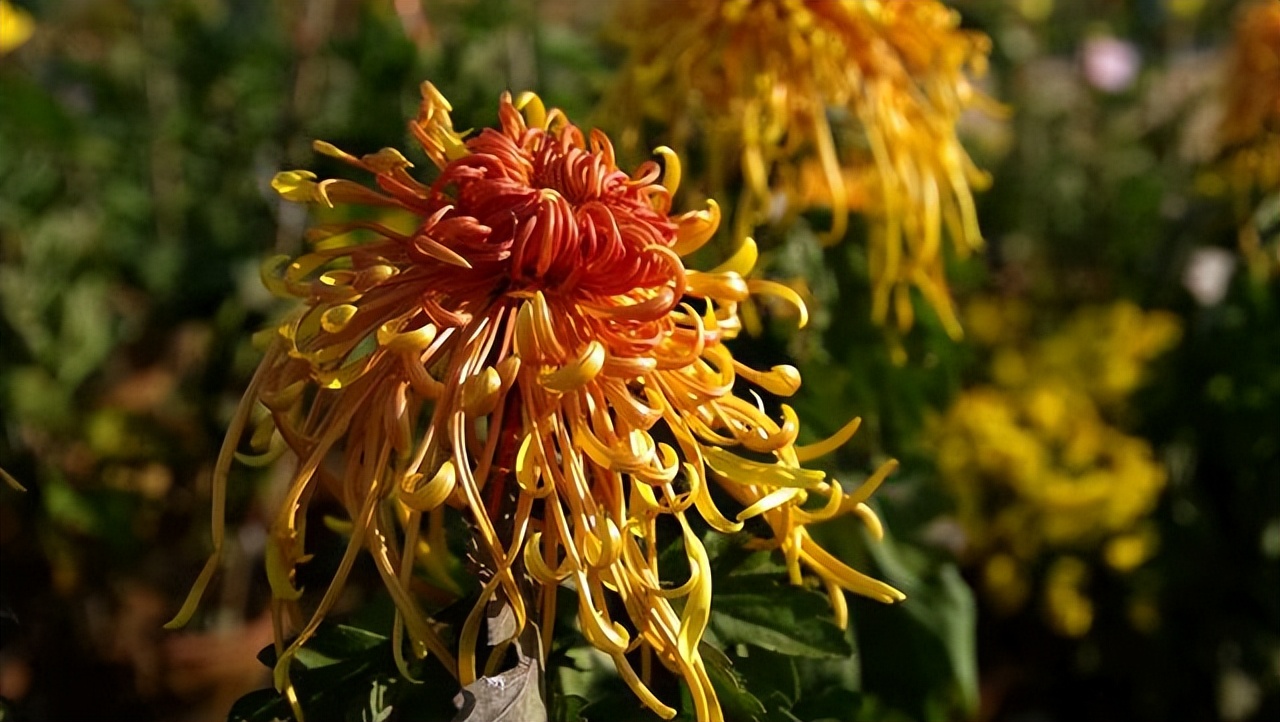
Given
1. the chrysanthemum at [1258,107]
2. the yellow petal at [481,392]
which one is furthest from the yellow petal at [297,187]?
the chrysanthemum at [1258,107]

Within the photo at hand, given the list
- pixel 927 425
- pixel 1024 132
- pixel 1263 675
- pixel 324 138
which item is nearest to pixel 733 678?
pixel 927 425

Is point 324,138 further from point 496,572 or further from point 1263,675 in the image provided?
point 1263,675

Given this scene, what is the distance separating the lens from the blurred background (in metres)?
1.30

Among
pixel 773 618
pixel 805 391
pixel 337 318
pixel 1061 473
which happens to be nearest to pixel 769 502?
pixel 773 618

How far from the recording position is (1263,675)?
168 cm

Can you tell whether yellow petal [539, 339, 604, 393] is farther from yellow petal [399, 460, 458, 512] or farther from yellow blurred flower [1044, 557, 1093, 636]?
yellow blurred flower [1044, 557, 1093, 636]

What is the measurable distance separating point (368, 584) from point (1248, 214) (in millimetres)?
A: 1089

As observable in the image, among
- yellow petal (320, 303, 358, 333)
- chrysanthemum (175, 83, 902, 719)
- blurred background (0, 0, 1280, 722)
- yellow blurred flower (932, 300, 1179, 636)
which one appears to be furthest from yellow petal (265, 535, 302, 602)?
yellow blurred flower (932, 300, 1179, 636)

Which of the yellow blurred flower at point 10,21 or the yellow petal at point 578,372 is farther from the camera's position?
the yellow blurred flower at point 10,21

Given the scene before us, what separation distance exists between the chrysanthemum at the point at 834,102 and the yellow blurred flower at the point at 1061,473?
1.81 feet

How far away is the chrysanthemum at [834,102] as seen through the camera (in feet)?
3.70

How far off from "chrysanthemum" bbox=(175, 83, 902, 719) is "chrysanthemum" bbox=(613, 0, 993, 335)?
0.43 m

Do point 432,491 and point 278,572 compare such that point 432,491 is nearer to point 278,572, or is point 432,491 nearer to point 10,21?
point 278,572

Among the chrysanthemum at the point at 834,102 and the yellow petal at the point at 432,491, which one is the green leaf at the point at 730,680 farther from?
the chrysanthemum at the point at 834,102
